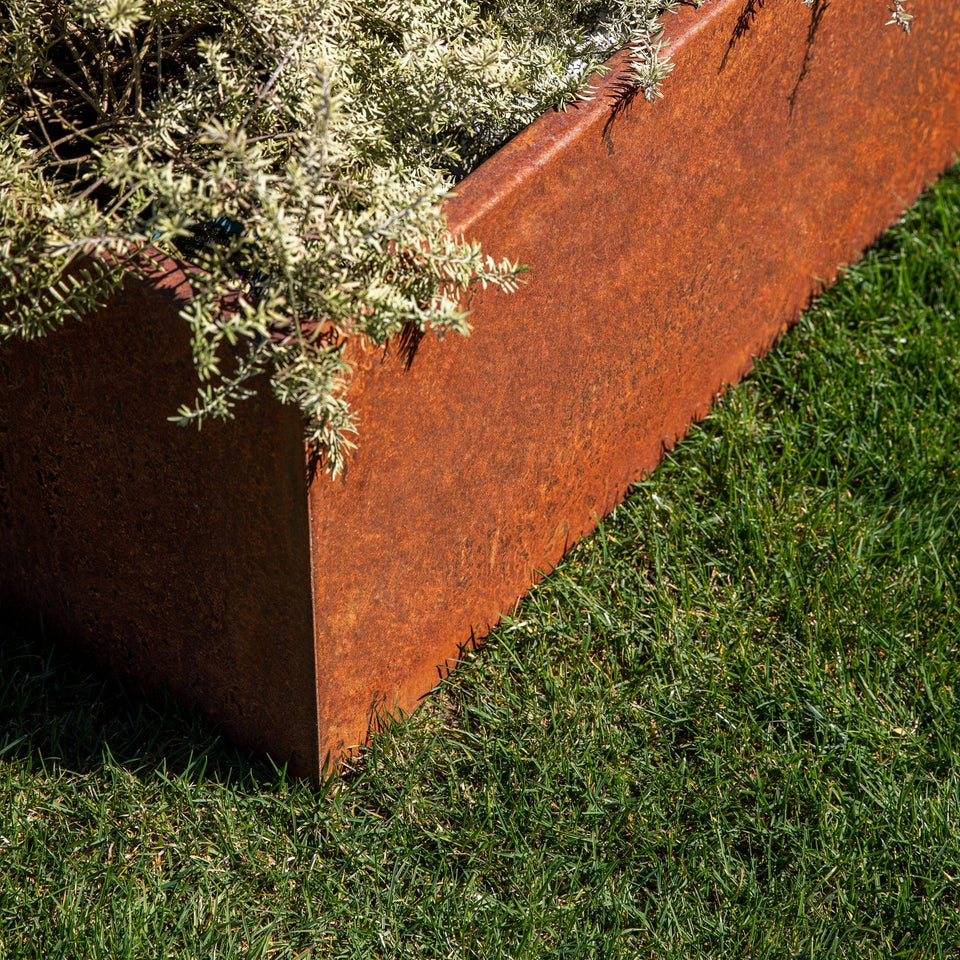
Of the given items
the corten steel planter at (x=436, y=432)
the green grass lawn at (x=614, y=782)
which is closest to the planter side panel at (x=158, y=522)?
the corten steel planter at (x=436, y=432)

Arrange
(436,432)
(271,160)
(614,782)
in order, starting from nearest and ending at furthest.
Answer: (271,160), (436,432), (614,782)

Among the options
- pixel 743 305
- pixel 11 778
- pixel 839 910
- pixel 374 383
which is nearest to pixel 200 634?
pixel 11 778

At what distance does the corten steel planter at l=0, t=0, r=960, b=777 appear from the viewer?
2.06 meters

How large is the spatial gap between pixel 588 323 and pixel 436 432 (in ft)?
1.49

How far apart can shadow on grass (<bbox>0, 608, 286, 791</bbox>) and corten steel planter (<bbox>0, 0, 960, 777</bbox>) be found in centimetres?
5

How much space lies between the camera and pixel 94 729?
2451mm

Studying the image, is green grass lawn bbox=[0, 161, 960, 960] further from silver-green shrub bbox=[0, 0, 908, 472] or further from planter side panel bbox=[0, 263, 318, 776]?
silver-green shrub bbox=[0, 0, 908, 472]

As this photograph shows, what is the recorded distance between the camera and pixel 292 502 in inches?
77.7

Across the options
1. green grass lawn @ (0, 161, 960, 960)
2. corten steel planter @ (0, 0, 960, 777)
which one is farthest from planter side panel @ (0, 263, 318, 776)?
green grass lawn @ (0, 161, 960, 960)

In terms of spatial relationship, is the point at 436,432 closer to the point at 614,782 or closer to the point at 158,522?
the point at 158,522

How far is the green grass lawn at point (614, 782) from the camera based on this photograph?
2.17m

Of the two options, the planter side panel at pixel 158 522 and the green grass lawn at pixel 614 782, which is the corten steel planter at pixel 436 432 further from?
the green grass lawn at pixel 614 782

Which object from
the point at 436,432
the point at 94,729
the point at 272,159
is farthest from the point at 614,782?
the point at 272,159

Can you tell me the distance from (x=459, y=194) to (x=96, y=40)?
662 millimetres
